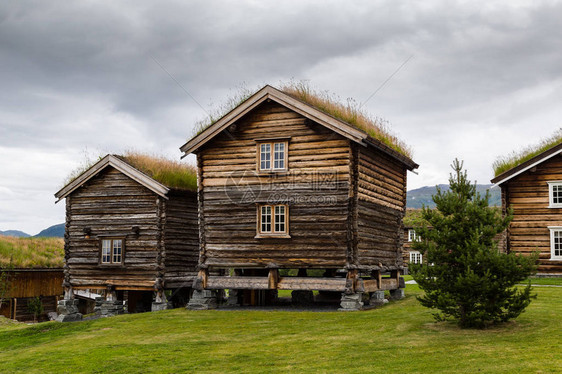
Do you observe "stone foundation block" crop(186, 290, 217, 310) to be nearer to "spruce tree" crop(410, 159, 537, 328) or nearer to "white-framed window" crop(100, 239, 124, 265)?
Answer: "white-framed window" crop(100, 239, 124, 265)

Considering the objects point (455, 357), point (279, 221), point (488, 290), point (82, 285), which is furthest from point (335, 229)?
point (82, 285)

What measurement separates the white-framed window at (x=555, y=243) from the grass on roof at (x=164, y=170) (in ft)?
58.1

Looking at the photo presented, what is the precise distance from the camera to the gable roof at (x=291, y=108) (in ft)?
67.8

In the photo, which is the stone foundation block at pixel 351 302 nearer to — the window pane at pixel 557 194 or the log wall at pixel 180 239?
the log wall at pixel 180 239

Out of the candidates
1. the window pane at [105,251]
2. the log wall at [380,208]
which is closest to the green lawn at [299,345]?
the log wall at [380,208]

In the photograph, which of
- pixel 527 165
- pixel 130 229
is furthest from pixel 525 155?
pixel 130 229

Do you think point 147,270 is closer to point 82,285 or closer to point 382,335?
point 82,285

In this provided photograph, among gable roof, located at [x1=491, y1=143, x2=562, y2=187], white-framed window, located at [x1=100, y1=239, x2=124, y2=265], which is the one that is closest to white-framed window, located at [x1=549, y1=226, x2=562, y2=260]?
gable roof, located at [x1=491, y1=143, x2=562, y2=187]

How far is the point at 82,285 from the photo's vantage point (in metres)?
27.5

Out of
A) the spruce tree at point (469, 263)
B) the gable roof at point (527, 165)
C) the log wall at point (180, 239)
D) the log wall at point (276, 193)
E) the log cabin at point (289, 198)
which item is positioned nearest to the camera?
the spruce tree at point (469, 263)

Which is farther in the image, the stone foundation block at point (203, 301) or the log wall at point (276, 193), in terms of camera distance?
the stone foundation block at point (203, 301)

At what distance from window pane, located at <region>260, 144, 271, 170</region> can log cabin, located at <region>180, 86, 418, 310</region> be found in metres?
0.04

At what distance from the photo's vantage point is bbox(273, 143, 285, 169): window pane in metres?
22.1

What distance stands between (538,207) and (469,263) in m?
17.0
